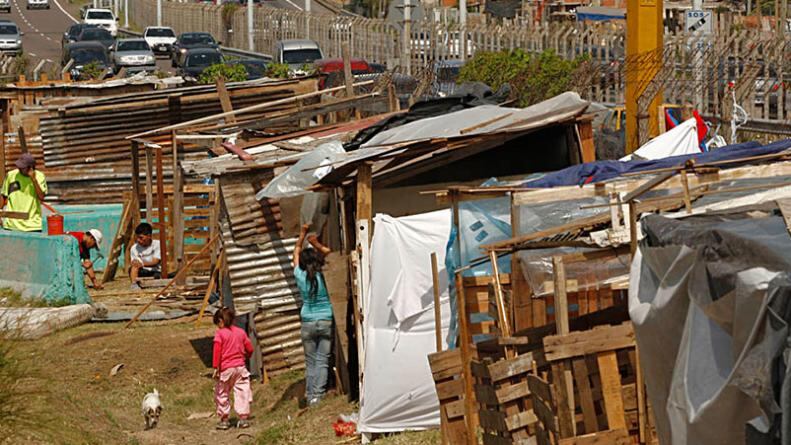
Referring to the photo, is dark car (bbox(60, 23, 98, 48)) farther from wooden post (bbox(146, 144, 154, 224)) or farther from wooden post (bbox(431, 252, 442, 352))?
wooden post (bbox(431, 252, 442, 352))

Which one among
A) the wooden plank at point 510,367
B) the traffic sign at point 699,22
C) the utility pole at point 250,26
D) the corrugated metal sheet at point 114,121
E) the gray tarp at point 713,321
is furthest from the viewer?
the utility pole at point 250,26

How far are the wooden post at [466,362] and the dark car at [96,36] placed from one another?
45.8 m

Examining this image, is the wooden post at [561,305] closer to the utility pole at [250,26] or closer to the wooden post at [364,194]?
the wooden post at [364,194]

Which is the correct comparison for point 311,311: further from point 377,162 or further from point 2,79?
point 2,79

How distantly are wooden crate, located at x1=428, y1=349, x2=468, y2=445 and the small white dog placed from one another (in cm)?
364

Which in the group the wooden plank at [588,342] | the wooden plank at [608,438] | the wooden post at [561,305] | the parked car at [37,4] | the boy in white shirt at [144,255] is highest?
the parked car at [37,4]

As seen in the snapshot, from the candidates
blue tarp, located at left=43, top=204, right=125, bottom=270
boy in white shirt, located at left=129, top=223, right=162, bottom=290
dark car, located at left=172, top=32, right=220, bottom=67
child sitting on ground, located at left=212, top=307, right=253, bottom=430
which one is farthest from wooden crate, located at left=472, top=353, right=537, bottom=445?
dark car, located at left=172, top=32, right=220, bottom=67

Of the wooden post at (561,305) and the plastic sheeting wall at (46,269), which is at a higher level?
the wooden post at (561,305)

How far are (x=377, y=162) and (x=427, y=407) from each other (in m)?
2.10

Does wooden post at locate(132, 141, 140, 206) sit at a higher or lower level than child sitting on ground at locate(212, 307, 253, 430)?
higher

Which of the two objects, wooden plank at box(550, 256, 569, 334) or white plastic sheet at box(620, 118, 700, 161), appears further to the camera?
white plastic sheet at box(620, 118, 700, 161)

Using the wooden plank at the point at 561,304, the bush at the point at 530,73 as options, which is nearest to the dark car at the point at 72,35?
the bush at the point at 530,73

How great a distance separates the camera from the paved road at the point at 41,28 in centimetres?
5900

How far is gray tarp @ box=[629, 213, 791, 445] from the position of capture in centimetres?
516
